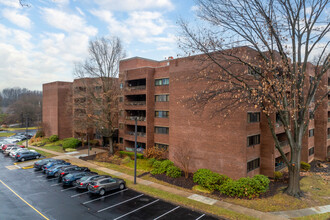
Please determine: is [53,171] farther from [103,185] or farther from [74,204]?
[74,204]

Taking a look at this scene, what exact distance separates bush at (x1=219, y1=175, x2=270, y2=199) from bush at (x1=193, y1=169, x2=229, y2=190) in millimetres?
1038

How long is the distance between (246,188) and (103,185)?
1231 cm

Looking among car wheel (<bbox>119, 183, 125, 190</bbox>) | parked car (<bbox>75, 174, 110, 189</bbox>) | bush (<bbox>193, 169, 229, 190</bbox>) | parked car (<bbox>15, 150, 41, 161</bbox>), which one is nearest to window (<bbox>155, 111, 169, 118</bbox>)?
bush (<bbox>193, 169, 229, 190</bbox>)

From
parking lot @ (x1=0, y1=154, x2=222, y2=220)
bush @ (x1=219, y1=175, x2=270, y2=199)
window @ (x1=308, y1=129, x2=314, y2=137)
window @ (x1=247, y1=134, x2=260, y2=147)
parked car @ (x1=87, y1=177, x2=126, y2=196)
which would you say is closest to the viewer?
parking lot @ (x1=0, y1=154, x2=222, y2=220)

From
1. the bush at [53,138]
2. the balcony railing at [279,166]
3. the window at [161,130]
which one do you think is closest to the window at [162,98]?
the window at [161,130]

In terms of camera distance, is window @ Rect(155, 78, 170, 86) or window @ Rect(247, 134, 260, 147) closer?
window @ Rect(247, 134, 260, 147)

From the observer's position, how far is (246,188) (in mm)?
18000

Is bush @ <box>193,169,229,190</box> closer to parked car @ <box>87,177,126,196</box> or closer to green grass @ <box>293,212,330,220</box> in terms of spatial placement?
green grass @ <box>293,212,330,220</box>

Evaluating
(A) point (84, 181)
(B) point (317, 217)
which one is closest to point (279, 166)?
(B) point (317, 217)

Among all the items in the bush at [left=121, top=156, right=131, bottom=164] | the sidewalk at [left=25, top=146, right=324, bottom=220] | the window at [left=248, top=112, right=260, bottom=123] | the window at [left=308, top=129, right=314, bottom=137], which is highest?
the window at [left=248, top=112, right=260, bottom=123]

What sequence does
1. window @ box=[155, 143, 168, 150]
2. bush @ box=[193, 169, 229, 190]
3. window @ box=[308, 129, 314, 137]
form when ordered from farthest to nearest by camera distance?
window @ box=[308, 129, 314, 137] → window @ box=[155, 143, 168, 150] → bush @ box=[193, 169, 229, 190]

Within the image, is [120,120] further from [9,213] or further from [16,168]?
[9,213]

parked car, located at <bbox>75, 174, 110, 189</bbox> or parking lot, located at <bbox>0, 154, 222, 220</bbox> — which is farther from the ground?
parked car, located at <bbox>75, 174, 110, 189</bbox>

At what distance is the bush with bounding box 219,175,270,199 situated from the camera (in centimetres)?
1794
